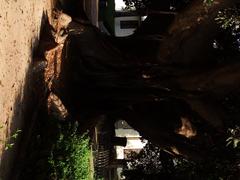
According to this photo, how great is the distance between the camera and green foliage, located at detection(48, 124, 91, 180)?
6867mm

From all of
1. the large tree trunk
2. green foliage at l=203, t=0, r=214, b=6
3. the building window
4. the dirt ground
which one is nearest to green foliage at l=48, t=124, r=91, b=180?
the dirt ground

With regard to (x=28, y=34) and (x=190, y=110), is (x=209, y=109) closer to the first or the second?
(x=190, y=110)

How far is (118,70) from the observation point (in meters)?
8.90

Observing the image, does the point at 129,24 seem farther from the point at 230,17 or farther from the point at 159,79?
the point at 230,17

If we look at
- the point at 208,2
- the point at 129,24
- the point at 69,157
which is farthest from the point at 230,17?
the point at 129,24

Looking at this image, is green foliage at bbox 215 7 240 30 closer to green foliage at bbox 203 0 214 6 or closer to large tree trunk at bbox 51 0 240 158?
large tree trunk at bbox 51 0 240 158

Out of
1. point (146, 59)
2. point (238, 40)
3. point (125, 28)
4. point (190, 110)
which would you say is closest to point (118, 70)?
point (146, 59)

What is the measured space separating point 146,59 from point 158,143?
5.97 feet

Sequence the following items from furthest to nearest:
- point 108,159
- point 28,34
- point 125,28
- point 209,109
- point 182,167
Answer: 1. point 125,28
2. point 108,159
3. point 182,167
4. point 209,109
5. point 28,34

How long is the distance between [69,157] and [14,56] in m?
1.65

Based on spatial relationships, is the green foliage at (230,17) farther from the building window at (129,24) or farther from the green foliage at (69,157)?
the building window at (129,24)

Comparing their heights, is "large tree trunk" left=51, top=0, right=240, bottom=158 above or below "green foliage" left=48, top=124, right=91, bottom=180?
above

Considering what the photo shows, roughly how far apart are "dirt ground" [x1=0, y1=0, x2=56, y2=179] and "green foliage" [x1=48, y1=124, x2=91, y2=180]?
0.65 m

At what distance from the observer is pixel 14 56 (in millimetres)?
6336
